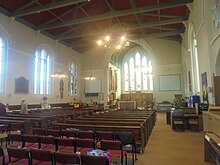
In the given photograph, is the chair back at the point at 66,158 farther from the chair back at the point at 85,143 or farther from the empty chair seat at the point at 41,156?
the chair back at the point at 85,143

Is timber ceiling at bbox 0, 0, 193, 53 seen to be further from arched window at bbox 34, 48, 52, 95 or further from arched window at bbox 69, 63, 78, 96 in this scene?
arched window at bbox 69, 63, 78, 96

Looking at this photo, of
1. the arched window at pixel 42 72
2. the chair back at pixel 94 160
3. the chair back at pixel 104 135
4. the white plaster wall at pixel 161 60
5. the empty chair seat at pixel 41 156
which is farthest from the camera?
the white plaster wall at pixel 161 60

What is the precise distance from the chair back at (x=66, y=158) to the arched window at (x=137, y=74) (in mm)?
16763

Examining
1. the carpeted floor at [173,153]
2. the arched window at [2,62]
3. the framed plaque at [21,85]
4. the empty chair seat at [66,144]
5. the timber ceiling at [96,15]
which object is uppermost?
the timber ceiling at [96,15]

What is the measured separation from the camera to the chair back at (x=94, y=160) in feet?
7.15

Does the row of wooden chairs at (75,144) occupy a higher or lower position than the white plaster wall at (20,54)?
lower

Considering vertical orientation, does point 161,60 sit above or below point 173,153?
above

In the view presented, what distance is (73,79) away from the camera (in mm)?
16688

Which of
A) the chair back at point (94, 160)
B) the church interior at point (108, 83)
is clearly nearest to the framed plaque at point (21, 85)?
the church interior at point (108, 83)

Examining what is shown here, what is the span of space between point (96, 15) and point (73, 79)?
7.39m

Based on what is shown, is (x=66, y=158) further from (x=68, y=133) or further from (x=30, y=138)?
(x=68, y=133)

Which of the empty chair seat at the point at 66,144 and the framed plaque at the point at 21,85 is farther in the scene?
the framed plaque at the point at 21,85

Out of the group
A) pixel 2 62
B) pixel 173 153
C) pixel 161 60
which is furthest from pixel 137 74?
pixel 173 153

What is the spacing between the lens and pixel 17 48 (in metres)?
10.6
